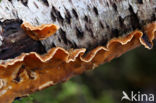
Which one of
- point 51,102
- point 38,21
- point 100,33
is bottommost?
point 51,102

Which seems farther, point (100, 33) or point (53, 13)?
point (100, 33)

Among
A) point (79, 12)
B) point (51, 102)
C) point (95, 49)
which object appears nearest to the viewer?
point (79, 12)

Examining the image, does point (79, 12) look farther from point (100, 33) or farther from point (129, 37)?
point (129, 37)

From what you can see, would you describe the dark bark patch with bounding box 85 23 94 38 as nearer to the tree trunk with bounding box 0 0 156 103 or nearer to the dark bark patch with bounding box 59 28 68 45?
the tree trunk with bounding box 0 0 156 103

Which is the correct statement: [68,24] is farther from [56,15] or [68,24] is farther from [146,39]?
[146,39]

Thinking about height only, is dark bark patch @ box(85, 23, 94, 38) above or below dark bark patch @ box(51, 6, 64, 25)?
below

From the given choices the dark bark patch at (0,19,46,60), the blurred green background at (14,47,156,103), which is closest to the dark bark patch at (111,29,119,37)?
the dark bark patch at (0,19,46,60)

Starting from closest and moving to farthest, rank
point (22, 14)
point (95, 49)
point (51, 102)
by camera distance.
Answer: point (22, 14) < point (95, 49) < point (51, 102)

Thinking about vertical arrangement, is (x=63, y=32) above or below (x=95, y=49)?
above

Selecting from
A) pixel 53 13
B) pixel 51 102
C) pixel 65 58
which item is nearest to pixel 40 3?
pixel 53 13
